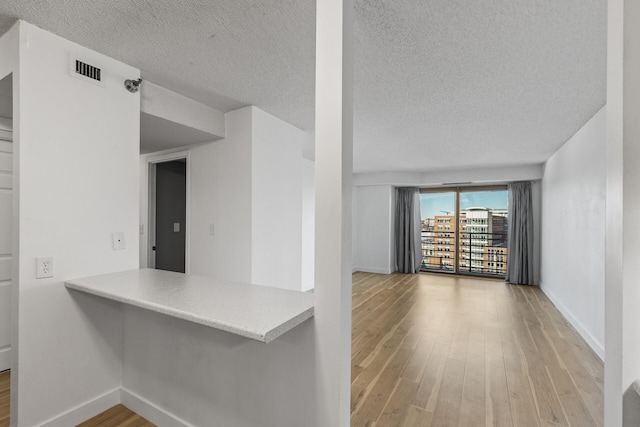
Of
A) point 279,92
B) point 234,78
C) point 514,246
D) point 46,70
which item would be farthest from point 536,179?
point 46,70

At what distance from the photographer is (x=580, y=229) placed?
11.2 feet

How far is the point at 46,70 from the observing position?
168 cm

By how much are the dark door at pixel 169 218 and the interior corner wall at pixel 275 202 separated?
1.88 m

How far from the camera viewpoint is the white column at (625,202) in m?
0.81

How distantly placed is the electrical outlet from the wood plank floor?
2.04 meters

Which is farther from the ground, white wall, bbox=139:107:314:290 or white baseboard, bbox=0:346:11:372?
white wall, bbox=139:107:314:290

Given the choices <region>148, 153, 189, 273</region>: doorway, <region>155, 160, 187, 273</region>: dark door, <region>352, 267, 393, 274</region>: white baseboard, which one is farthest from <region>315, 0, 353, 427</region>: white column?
<region>352, 267, 393, 274</region>: white baseboard

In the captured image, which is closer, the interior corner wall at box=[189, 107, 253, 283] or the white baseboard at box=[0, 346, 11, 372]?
the white baseboard at box=[0, 346, 11, 372]

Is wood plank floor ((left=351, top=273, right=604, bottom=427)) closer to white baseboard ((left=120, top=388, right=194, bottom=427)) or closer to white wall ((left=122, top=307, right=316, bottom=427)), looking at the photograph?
white wall ((left=122, top=307, right=316, bottom=427))

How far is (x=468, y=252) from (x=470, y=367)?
5132mm

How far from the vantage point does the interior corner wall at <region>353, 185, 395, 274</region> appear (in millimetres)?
7207

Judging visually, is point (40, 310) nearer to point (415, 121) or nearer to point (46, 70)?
point (46, 70)

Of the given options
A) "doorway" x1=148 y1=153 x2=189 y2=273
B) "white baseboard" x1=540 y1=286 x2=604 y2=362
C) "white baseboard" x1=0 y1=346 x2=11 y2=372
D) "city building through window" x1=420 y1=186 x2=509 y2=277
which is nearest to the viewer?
"white baseboard" x1=0 y1=346 x2=11 y2=372

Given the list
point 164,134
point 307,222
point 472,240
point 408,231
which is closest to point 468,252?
point 472,240
